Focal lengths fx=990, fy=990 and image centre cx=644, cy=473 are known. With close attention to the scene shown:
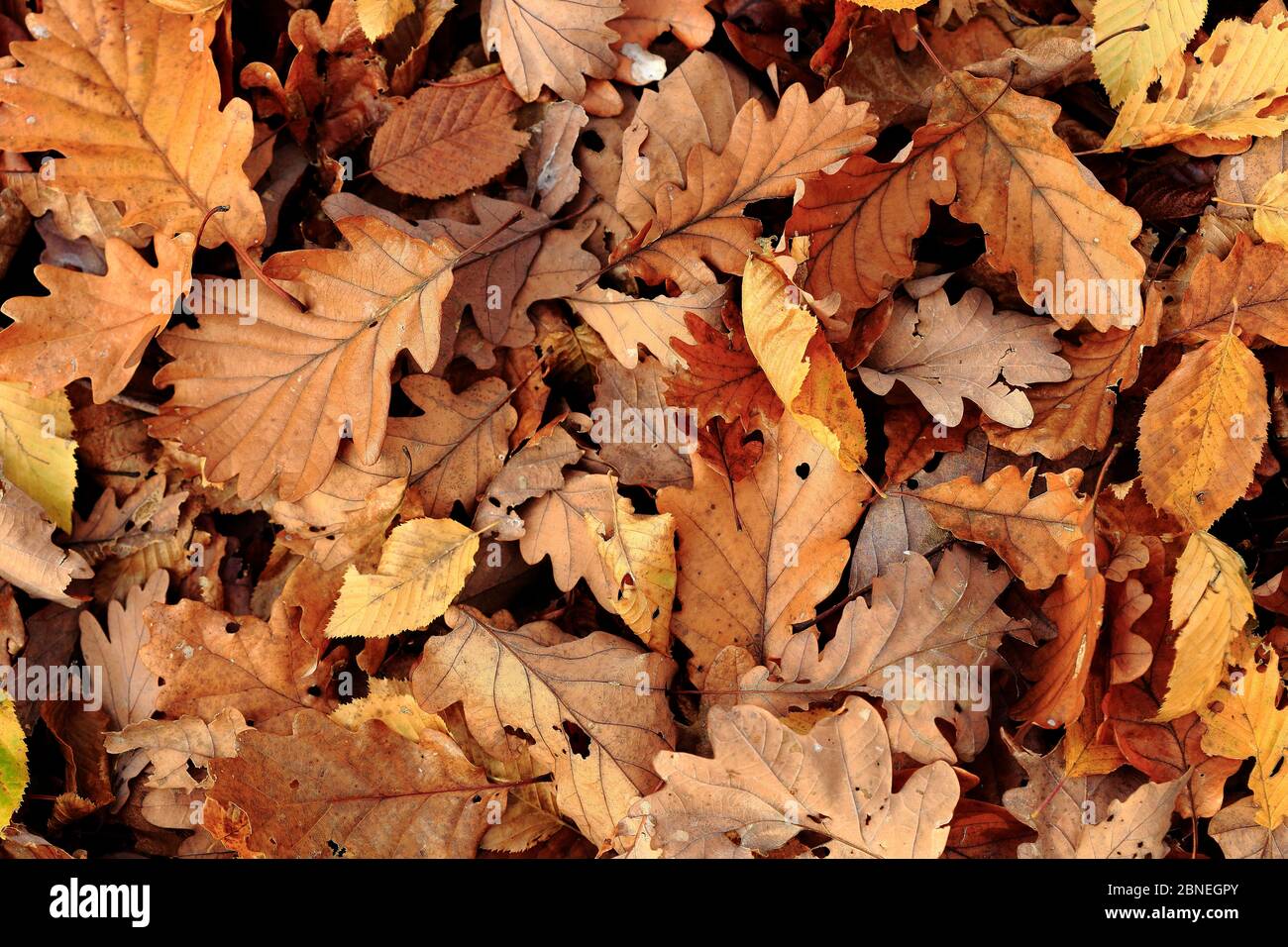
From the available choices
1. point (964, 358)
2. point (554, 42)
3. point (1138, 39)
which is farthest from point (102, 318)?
point (1138, 39)

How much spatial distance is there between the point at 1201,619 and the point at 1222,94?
1014 mm

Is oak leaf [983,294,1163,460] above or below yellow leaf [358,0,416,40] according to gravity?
below

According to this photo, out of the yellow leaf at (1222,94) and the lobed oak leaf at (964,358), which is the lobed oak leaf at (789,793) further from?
the yellow leaf at (1222,94)

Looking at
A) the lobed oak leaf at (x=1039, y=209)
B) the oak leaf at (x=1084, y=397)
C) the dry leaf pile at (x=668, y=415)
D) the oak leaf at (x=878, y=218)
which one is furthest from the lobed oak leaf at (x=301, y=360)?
the oak leaf at (x=1084, y=397)

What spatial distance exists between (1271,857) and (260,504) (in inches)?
82.7

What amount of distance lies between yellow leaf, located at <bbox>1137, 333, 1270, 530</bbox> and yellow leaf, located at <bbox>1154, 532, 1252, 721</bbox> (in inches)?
3.2

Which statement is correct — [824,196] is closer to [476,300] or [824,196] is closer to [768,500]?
[768,500]

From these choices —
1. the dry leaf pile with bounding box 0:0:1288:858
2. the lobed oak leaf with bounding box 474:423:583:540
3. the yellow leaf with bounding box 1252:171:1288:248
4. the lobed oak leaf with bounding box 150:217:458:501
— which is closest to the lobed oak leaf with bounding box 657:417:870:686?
the dry leaf pile with bounding box 0:0:1288:858

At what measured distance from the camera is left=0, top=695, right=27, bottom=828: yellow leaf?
2018mm

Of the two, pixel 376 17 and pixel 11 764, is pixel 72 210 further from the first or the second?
pixel 11 764

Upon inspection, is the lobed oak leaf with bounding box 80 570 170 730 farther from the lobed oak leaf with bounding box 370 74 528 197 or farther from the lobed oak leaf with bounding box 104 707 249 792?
the lobed oak leaf with bounding box 370 74 528 197

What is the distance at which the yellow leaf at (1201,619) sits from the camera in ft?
5.90

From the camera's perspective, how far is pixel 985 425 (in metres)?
1.92

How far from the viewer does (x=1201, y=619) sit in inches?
70.7
